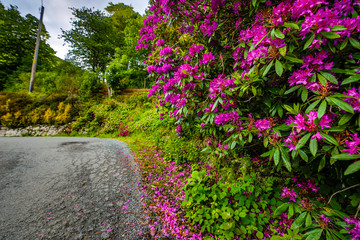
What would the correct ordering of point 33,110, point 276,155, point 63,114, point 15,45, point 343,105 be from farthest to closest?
point 15,45
point 63,114
point 33,110
point 276,155
point 343,105

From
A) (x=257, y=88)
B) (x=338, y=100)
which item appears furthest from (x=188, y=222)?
(x=338, y=100)

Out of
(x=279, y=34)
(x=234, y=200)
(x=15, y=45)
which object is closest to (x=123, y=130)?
(x=234, y=200)

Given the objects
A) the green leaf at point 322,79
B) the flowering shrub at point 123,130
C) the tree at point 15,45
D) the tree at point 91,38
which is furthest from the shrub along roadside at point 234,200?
the tree at point 15,45

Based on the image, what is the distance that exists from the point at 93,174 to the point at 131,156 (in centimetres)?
103

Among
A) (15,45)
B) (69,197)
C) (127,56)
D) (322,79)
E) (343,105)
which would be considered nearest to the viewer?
(343,105)

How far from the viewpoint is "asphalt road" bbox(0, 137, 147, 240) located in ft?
4.99

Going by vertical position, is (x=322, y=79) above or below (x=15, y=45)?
below

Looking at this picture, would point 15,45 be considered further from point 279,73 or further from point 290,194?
point 290,194

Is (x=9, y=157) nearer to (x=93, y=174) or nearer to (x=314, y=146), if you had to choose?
(x=93, y=174)

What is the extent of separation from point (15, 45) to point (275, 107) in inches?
761

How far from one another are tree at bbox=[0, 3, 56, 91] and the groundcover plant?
15744 millimetres

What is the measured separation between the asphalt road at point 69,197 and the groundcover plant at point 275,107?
0.87 metres

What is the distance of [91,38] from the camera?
40.6ft

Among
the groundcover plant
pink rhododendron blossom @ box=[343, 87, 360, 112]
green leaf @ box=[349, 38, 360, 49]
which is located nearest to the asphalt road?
the groundcover plant
